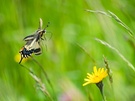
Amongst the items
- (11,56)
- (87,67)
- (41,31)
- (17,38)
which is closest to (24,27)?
(17,38)

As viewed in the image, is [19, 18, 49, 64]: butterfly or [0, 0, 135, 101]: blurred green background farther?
[0, 0, 135, 101]: blurred green background

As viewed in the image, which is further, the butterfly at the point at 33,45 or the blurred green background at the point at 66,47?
the blurred green background at the point at 66,47

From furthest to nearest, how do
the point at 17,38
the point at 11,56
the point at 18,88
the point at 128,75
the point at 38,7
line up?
the point at 38,7 → the point at 17,38 → the point at 11,56 → the point at 18,88 → the point at 128,75

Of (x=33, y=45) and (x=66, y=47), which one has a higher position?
(x=66, y=47)

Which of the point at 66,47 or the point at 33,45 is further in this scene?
the point at 66,47

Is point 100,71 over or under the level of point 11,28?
under

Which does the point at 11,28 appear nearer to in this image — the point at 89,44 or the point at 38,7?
the point at 38,7

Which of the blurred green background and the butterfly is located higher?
the blurred green background

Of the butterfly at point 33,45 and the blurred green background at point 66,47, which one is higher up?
the blurred green background at point 66,47
